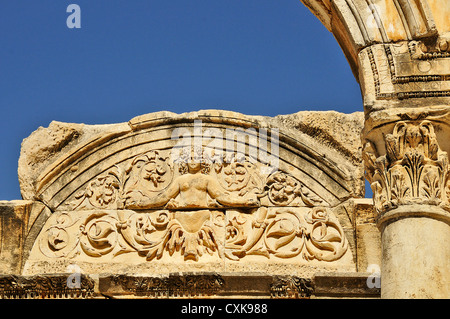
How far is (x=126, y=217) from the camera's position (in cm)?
888

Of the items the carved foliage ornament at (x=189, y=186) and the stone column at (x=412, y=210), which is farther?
the carved foliage ornament at (x=189, y=186)

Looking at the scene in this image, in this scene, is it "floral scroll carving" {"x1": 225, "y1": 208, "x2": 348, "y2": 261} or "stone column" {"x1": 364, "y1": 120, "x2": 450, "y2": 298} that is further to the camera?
"floral scroll carving" {"x1": 225, "y1": 208, "x2": 348, "y2": 261}

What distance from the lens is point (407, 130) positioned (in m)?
5.77

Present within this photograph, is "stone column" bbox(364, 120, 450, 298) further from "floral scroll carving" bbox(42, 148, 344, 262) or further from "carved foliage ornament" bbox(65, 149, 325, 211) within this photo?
"carved foliage ornament" bbox(65, 149, 325, 211)

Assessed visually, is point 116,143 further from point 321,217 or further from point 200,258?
point 321,217

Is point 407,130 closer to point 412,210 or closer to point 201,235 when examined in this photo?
point 412,210

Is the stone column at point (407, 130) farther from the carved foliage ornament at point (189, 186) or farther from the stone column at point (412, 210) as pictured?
the carved foliage ornament at point (189, 186)

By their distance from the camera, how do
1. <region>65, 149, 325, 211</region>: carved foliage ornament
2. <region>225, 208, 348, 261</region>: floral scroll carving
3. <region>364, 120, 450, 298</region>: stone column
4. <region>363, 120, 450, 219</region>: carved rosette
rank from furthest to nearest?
<region>65, 149, 325, 211</region>: carved foliage ornament → <region>225, 208, 348, 261</region>: floral scroll carving → <region>363, 120, 450, 219</region>: carved rosette → <region>364, 120, 450, 298</region>: stone column

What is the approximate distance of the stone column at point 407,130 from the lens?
18.0 ft

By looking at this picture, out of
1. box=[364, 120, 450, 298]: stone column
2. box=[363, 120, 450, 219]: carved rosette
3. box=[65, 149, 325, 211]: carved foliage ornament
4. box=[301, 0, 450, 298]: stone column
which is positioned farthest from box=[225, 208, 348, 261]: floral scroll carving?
box=[363, 120, 450, 219]: carved rosette

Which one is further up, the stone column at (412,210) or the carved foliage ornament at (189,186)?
the carved foliage ornament at (189,186)

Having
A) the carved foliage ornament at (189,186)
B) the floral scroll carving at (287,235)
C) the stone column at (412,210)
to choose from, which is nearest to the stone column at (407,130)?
the stone column at (412,210)

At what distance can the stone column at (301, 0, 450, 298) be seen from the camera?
5480 millimetres

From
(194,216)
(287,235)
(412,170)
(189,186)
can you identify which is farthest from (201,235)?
(412,170)
